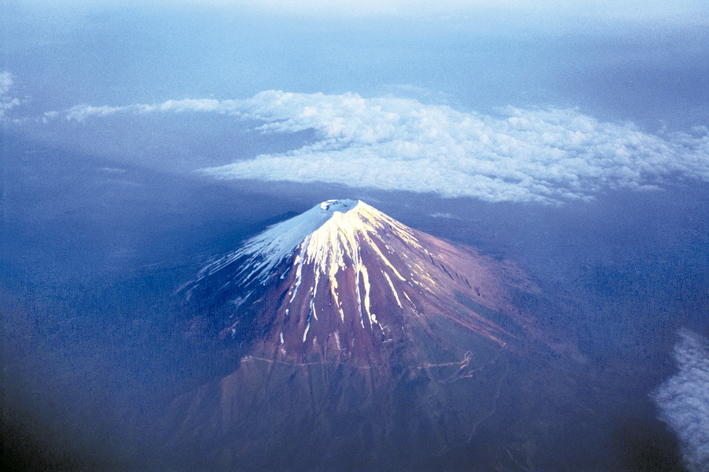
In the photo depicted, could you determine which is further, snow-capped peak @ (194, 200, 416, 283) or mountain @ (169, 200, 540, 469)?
snow-capped peak @ (194, 200, 416, 283)

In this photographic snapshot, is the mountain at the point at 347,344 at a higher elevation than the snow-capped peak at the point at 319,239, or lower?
lower

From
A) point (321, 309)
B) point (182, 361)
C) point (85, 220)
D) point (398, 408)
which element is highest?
point (85, 220)

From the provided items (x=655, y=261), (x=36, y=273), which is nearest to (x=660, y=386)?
(x=655, y=261)

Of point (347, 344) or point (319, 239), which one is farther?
point (319, 239)

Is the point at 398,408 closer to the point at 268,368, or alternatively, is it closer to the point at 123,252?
the point at 268,368

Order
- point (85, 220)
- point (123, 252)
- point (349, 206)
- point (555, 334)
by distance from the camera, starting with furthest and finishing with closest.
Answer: point (85, 220)
point (123, 252)
point (349, 206)
point (555, 334)

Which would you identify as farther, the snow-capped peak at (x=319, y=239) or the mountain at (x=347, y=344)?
the snow-capped peak at (x=319, y=239)

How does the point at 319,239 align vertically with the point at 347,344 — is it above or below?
above

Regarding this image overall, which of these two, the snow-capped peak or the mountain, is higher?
the snow-capped peak
